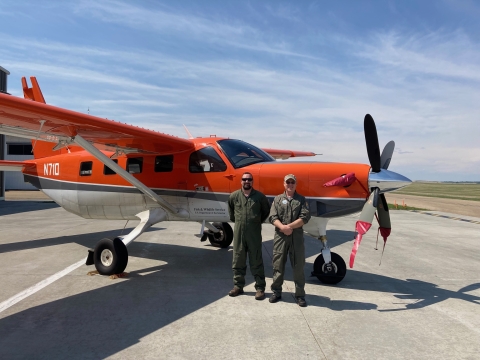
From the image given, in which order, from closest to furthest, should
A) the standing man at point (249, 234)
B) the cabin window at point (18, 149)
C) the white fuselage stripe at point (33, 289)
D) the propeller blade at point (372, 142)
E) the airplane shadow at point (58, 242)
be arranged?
the white fuselage stripe at point (33, 289) → the standing man at point (249, 234) → the propeller blade at point (372, 142) → the airplane shadow at point (58, 242) → the cabin window at point (18, 149)

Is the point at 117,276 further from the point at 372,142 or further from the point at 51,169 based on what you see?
the point at 372,142

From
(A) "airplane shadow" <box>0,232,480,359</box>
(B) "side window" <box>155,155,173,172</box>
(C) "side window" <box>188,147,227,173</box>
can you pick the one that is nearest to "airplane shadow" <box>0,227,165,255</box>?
(B) "side window" <box>155,155,173,172</box>

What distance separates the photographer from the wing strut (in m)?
5.76

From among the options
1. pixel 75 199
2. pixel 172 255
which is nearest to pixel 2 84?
pixel 75 199

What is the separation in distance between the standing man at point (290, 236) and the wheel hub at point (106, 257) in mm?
3034

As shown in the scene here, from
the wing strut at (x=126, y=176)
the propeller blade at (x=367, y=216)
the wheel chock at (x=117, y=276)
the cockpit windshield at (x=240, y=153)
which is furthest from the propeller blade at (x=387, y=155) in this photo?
the wheel chock at (x=117, y=276)

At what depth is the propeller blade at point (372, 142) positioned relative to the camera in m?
4.99

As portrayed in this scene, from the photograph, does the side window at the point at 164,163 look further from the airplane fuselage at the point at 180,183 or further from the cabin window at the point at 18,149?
the cabin window at the point at 18,149

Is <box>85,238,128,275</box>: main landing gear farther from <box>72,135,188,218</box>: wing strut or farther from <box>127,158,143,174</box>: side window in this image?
<box>127,158,143,174</box>: side window

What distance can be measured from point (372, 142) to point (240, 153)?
2.36 m

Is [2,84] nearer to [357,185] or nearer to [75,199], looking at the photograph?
[75,199]

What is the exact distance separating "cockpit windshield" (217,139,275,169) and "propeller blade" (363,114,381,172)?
1892mm

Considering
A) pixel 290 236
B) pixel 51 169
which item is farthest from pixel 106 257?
pixel 51 169

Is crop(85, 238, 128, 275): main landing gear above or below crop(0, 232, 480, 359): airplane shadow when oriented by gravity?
above
